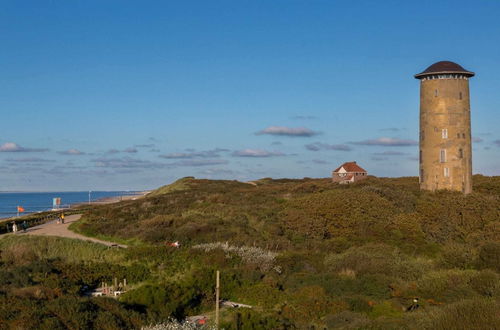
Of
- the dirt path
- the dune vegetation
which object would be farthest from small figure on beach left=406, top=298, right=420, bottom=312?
the dirt path

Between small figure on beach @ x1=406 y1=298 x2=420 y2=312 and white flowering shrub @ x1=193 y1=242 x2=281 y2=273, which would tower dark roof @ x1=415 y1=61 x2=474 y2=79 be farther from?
small figure on beach @ x1=406 y1=298 x2=420 y2=312

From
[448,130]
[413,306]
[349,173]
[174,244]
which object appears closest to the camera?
[413,306]

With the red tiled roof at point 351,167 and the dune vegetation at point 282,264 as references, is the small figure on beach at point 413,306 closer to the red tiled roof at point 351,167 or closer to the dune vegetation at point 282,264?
the dune vegetation at point 282,264

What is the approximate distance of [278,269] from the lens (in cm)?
2214

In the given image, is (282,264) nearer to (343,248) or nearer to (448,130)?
(343,248)

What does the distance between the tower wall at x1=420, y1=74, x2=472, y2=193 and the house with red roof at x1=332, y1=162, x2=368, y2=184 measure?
52.6ft

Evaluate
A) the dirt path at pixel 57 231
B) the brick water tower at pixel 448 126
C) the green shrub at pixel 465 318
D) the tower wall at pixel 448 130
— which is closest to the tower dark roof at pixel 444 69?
the brick water tower at pixel 448 126

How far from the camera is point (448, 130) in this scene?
1366 inches

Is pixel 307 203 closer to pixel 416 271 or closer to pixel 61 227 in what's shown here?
pixel 416 271

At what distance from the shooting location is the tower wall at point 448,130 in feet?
114

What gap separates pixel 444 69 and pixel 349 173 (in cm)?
1836

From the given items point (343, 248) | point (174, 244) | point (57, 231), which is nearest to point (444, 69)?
point (343, 248)

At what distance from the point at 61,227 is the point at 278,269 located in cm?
1607

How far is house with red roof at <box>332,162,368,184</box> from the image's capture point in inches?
2026
